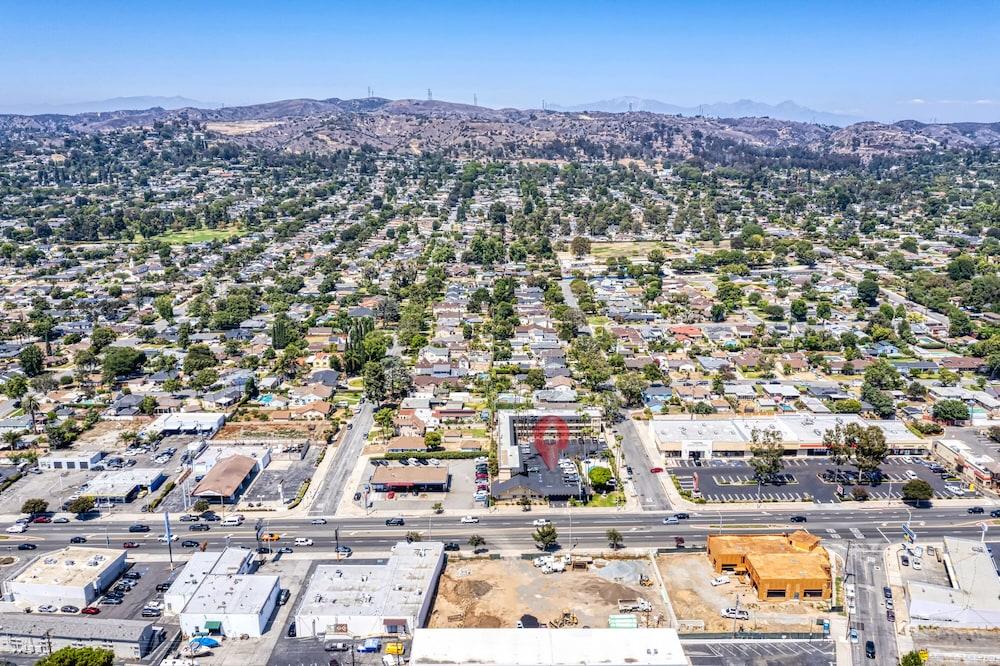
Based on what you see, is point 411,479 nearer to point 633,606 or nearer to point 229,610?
point 229,610

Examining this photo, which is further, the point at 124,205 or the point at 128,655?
the point at 124,205

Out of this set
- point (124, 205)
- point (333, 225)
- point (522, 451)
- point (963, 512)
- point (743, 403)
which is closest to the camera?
point (963, 512)

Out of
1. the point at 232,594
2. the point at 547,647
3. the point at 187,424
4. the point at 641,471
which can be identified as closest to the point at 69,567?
the point at 232,594

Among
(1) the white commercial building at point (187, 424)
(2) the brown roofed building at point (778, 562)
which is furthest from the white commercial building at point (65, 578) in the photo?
(2) the brown roofed building at point (778, 562)

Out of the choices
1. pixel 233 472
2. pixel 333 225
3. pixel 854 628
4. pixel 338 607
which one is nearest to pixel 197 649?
pixel 338 607

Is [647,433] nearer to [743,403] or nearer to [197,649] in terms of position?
[743,403]

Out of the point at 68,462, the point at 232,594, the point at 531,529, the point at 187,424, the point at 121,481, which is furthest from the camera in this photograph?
the point at 187,424
